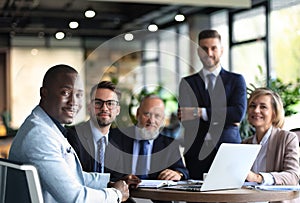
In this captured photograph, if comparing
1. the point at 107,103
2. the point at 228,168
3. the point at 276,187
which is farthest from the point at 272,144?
the point at 107,103

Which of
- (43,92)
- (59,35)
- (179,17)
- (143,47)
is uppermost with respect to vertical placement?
(179,17)

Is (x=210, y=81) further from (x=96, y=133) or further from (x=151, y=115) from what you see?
(x=96, y=133)

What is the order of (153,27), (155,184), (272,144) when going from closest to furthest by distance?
(155,184) → (272,144) → (153,27)

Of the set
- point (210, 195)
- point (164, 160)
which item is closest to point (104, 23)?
point (164, 160)

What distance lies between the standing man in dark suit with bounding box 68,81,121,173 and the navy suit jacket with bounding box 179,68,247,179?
0.98 m

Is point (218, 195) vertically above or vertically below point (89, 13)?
below

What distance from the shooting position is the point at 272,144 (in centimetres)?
367

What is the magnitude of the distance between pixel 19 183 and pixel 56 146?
0.22 m

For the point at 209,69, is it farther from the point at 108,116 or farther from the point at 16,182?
the point at 16,182

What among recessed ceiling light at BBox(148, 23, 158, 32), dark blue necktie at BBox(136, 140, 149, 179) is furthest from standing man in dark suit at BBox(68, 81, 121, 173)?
recessed ceiling light at BBox(148, 23, 158, 32)

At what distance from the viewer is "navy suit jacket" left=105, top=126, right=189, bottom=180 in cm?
386

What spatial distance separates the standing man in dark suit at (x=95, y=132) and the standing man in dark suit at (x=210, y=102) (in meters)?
0.90

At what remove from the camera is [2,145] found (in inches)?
319

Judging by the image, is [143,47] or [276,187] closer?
[276,187]
